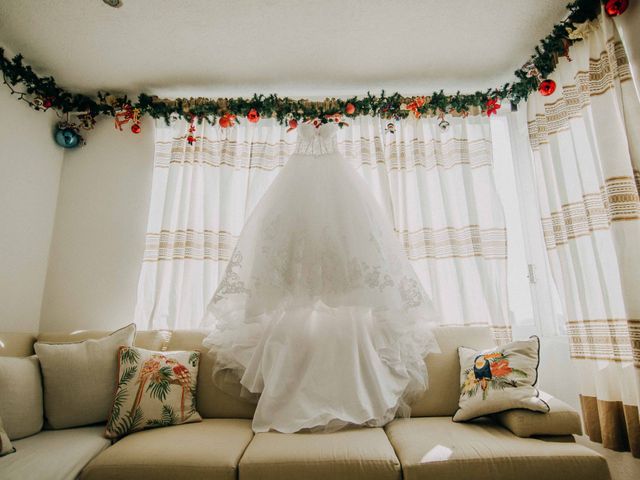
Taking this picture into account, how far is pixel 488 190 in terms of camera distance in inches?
104

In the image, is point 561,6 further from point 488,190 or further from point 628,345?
point 628,345

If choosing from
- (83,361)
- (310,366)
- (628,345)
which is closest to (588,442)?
(628,345)

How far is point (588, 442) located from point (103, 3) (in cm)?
355

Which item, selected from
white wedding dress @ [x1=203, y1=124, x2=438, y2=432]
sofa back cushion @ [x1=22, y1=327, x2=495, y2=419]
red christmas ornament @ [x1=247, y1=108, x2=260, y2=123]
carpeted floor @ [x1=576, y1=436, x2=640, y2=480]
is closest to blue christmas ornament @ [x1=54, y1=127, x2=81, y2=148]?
red christmas ornament @ [x1=247, y1=108, x2=260, y2=123]

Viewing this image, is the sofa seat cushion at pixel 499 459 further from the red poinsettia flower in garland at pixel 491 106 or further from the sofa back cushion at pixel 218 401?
the red poinsettia flower in garland at pixel 491 106

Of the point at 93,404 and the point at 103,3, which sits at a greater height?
the point at 103,3

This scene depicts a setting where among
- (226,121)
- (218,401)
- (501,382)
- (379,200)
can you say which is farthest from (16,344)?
(501,382)

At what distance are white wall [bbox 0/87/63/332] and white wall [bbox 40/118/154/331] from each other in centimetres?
8

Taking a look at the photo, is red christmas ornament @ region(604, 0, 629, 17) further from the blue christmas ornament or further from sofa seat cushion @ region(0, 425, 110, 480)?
the blue christmas ornament

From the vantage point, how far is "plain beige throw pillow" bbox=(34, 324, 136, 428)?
67.0 inches

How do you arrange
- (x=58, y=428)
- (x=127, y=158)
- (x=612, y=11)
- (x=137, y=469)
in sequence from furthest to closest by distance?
1. (x=127, y=158)
2. (x=612, y=11)
3. (x=58, y=428)
4. (x=137, y=469)

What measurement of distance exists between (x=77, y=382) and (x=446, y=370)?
179 cm

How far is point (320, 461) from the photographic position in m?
1.34

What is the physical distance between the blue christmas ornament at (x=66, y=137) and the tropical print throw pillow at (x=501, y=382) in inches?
120
